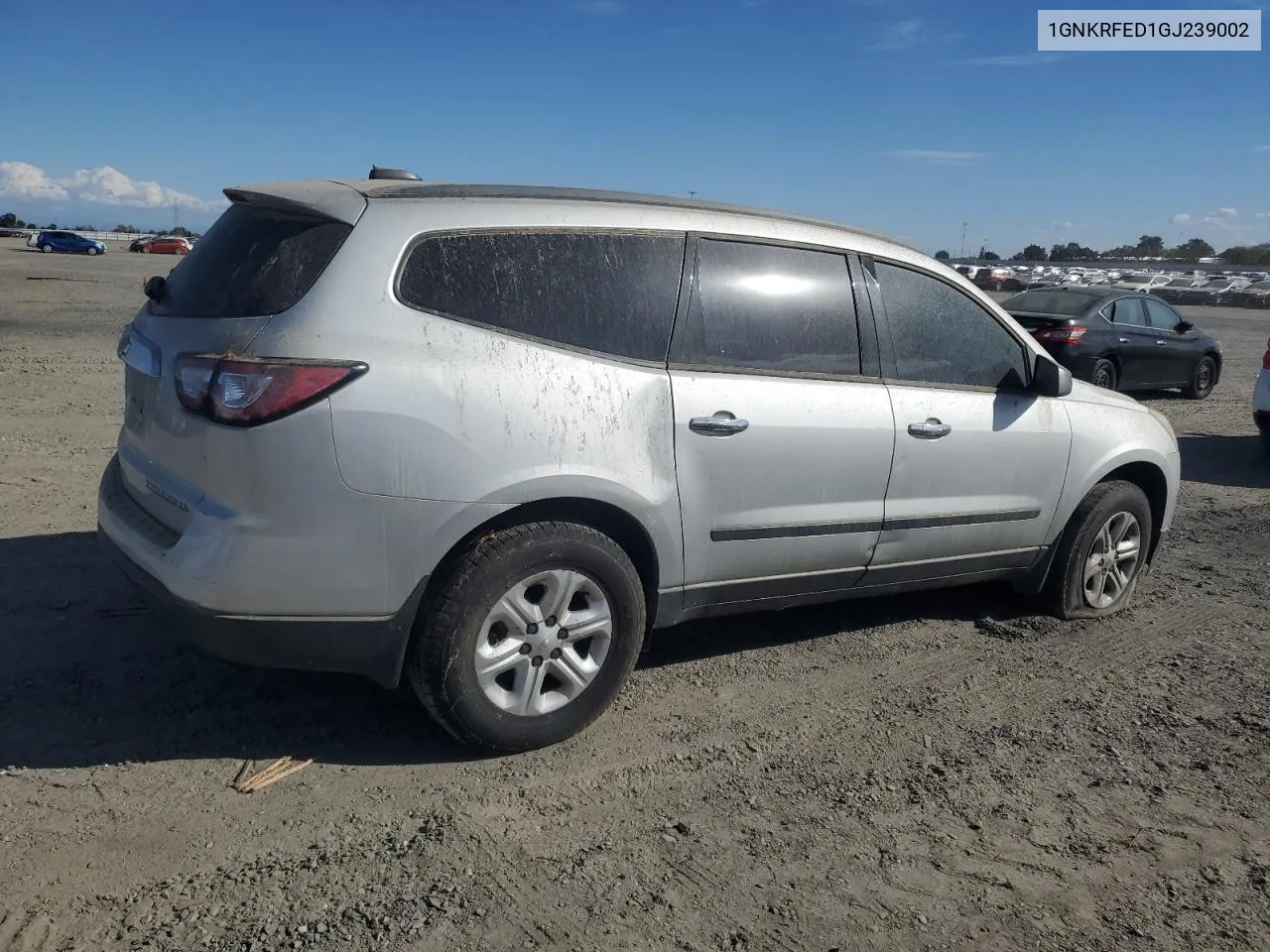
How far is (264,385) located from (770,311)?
1979mm

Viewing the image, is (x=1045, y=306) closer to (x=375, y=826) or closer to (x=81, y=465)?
(x=81, y=465)

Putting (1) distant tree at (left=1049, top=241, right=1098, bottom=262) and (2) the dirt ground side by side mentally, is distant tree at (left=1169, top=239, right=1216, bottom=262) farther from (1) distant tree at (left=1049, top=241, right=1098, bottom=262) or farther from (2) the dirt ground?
(2) the dirt ground

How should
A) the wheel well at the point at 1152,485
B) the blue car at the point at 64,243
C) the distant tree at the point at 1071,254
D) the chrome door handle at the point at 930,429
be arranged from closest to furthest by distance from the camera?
1. the chrome door handle at the point at 930,429
2. the wheel well at the point at 1152,485
3. the blue car at the point at 64,243
4. the distant tree at the point at 1071,254

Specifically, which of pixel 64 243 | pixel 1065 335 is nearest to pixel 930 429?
pixel 1065 335

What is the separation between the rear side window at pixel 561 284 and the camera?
3.61 metres

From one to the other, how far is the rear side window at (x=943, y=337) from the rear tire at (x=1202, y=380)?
12.3m

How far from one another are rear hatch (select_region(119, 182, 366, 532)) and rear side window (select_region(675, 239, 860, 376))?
1.31 meters

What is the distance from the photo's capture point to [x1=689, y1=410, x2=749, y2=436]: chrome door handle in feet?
13.1

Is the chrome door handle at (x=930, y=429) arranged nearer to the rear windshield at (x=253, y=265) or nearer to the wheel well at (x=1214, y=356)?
the rear windshield at (x=253, y=265)

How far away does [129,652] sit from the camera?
4.39 metres

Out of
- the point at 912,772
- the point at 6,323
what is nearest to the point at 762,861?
the point at 912,772

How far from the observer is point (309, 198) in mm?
3729

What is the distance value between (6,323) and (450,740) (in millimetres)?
16428

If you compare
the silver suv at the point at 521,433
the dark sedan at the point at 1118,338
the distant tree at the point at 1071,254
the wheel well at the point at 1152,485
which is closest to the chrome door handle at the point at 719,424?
the silver suv at the point at 521,433
